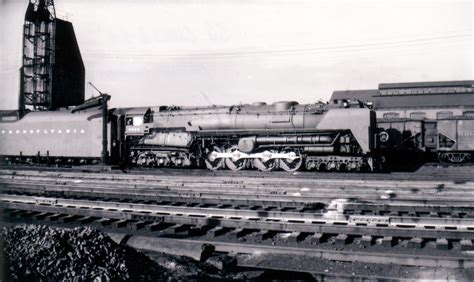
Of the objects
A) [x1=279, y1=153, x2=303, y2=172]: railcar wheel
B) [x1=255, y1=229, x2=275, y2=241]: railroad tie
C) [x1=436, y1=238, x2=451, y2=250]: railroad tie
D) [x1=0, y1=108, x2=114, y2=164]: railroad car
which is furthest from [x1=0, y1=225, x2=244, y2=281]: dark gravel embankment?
[x1=0, y1=108, x2=114, y2=164]: railroad car

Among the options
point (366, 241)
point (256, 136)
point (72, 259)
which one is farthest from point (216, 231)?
point (256, 136)

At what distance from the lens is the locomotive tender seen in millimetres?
17250

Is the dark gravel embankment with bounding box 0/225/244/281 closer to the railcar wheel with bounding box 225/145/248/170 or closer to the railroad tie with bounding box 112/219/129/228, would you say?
the railroad tie with bounding box 112/219/129/228

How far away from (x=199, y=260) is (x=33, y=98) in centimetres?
3522

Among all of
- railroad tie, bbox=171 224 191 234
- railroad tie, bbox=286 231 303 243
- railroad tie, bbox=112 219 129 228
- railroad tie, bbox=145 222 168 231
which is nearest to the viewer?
railroad tie, bbox=286 231 303 243

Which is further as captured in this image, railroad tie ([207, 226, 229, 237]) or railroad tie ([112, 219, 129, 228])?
railroad tie ([112, 219, 129, 228])

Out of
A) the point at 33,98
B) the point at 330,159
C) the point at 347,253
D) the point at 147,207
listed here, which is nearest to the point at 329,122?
the point at 330,159

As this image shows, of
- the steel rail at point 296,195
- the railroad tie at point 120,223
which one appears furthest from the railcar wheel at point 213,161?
the railroad tie at point 120,223

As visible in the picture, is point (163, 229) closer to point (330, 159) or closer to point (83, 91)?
point (330, 159)

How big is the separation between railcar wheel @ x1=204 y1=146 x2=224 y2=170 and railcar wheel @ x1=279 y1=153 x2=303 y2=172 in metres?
3.08

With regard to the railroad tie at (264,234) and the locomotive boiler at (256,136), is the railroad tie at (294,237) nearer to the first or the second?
the railroad tie at (264,234)

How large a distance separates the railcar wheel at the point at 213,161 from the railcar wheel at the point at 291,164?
3.08 m

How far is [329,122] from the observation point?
17.3 m

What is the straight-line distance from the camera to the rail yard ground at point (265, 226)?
22.7 feet
